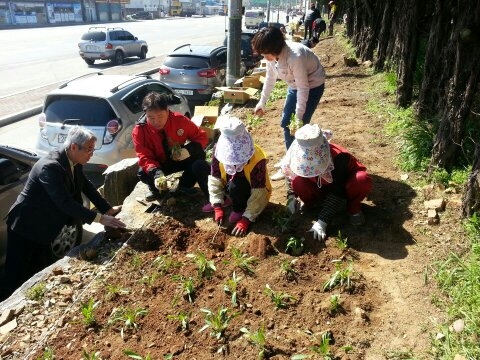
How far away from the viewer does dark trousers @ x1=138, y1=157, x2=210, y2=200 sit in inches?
176

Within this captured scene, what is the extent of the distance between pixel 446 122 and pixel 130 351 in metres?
3.76

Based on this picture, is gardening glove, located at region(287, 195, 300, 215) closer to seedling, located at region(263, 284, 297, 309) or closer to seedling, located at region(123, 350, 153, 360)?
seedling, located at region(263, 284, 297, 309)

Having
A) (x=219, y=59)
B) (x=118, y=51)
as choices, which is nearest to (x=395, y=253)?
(x=219, y=59)

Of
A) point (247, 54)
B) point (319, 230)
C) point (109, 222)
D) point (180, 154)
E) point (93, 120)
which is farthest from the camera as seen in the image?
point (247, 54)

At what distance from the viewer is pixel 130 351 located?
2590 mm

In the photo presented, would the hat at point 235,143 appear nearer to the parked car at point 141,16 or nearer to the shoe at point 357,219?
A: the shoe at point 357,219

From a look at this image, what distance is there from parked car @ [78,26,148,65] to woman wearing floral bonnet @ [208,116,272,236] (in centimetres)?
1769

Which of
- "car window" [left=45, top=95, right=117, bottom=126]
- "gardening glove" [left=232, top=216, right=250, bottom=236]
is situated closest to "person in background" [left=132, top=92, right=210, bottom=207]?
"gardening glove" [left=232, top=216, right=250, bottom=236]

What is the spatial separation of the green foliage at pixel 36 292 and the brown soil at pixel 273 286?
0.13 meters

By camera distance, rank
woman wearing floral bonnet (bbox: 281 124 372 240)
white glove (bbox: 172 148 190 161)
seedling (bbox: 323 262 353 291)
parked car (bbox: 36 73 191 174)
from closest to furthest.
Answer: seedling (bbox: 323 262 353 291)
woman wearing floral bonnet (bbox: 281 124 372 240)
white glove (bbox: 172 148 190 161)
parked car (bbox: 36 73 191 174)

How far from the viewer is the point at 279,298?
296 centimetres

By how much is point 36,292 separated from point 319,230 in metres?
2.39

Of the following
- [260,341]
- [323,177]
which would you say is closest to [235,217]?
[323,177]

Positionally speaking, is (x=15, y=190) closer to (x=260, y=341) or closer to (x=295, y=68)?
(x=295, y=68)
